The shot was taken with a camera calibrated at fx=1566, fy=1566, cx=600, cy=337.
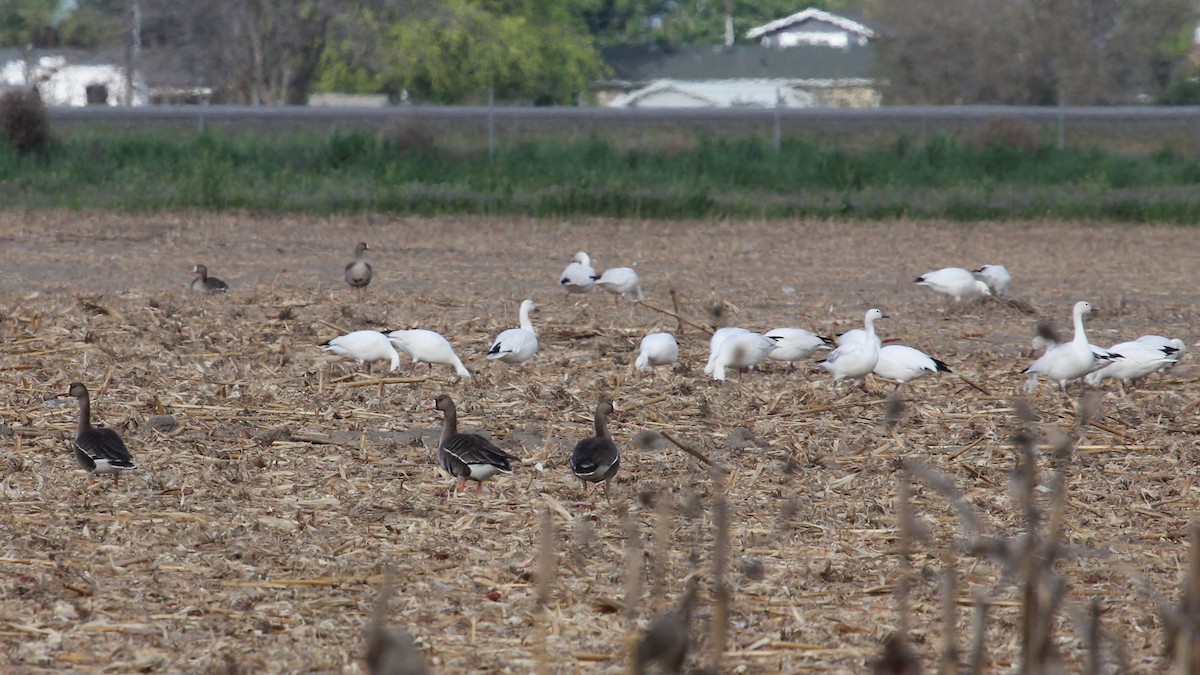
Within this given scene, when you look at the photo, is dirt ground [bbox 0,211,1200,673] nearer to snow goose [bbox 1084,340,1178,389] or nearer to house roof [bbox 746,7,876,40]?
snow goose [bbox 1084,340,1178,389]

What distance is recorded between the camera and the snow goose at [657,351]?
984 cm

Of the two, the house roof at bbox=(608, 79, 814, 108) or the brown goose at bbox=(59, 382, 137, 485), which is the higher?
the house roof at bbox=(608, 79, 814, 108)

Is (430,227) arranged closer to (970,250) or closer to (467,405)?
(970,250)

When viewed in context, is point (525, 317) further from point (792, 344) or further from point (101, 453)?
point (101, 453)

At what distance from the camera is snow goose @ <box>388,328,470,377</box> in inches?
383


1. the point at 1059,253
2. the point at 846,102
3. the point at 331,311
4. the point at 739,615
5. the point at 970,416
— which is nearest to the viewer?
the point at 739,615

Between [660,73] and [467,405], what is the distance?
5951 cm

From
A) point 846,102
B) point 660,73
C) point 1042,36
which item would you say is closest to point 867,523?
point 1042,36

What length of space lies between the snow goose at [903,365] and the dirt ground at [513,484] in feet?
0.71

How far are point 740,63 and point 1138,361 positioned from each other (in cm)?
5824

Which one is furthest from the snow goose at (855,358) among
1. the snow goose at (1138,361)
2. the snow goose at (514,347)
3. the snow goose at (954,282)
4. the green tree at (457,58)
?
the green tree at (457,58)

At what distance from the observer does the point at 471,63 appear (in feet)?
167

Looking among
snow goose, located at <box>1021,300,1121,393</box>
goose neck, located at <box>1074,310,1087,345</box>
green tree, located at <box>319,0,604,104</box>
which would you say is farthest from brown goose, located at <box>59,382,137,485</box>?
green tree, located at <box>319,0,604,104</box>

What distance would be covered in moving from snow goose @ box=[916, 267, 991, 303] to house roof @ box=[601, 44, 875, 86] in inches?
2012
